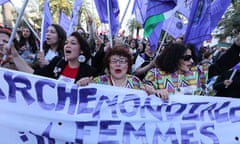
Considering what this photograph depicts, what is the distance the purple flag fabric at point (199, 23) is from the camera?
4879mm

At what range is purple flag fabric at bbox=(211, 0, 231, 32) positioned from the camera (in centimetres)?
508

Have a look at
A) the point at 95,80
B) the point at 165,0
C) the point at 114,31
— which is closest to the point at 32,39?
the point at 114,31

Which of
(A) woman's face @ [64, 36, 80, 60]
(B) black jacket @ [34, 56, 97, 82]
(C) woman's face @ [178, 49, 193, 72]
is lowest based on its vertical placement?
(B) black jacket @ [34, 56, 97, 82]

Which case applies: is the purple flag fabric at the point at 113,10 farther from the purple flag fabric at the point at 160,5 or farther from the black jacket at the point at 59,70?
the black jacket at the point at 59,70

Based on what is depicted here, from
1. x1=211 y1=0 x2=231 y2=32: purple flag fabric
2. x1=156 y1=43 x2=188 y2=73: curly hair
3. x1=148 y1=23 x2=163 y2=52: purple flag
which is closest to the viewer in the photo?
x1=156 y1=43 x2=188 y2=73: curly hair

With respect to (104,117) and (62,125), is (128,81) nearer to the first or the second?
(104,117)

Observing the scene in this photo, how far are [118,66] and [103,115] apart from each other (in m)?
0.53

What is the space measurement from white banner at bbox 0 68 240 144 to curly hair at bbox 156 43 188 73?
47cm

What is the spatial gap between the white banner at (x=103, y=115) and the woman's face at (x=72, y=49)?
613 mm

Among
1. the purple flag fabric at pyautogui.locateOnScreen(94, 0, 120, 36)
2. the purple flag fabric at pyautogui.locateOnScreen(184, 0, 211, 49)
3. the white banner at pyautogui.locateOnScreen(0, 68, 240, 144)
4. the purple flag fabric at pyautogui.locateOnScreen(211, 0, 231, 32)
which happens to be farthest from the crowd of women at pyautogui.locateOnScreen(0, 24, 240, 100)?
the purple flag fabric at pyautogui.locateOnScreen(94, 0, 120, 36)

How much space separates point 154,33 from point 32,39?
6.88ft

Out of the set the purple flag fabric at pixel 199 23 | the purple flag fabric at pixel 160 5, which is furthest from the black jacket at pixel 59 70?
the purple flag fabric at pixel 160 5

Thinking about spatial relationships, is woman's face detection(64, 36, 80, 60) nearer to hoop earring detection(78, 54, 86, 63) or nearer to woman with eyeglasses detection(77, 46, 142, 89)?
hoop earring detection(78, 54, 86, 63)

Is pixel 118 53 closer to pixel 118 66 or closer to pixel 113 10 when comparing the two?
pixel 118 66
